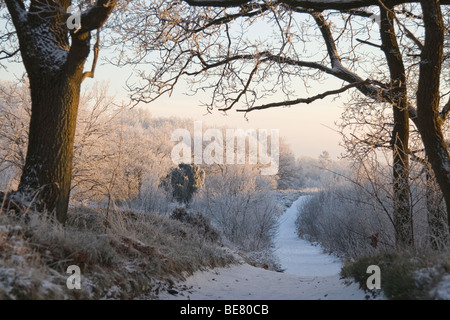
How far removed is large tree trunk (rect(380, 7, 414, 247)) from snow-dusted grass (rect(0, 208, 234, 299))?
3.73 m

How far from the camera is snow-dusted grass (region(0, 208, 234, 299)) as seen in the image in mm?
3715

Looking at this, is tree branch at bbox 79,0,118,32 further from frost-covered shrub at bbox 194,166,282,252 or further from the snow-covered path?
frost-covered shrub at bbox 194,166,282,252

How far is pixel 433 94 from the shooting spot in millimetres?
6320

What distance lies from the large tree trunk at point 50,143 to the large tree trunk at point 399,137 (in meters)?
5.39

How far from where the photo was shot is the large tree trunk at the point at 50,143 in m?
6.13

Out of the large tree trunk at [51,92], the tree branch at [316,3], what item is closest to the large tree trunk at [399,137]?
the tree branch at [316,3]

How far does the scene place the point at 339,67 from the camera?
393 inches

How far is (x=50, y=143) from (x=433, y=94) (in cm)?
563

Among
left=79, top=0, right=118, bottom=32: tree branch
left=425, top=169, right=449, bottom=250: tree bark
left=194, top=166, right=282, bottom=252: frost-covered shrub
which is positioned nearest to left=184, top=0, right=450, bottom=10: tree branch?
left=79, top=0, right=118, bottom=32: tree branch

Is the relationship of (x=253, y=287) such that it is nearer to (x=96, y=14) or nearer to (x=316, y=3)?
(x=316, y=3)

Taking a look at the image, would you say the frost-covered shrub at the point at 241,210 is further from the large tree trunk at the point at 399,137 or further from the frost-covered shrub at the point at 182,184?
the large tree trunk at the point at 399,137

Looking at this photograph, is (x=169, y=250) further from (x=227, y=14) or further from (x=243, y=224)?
(x=243, y=224)

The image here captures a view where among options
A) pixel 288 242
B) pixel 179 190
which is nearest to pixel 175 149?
pixel 179 190

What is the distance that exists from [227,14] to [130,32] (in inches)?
81.2
